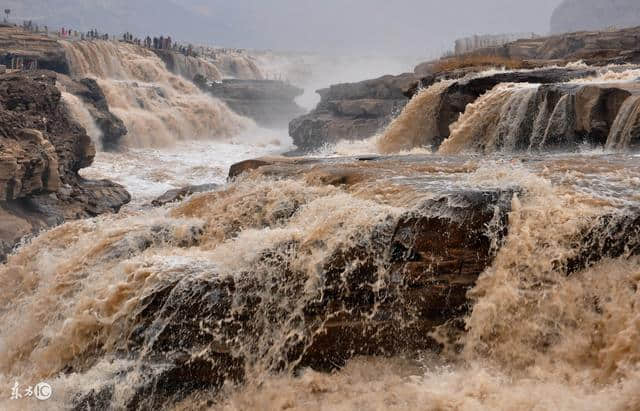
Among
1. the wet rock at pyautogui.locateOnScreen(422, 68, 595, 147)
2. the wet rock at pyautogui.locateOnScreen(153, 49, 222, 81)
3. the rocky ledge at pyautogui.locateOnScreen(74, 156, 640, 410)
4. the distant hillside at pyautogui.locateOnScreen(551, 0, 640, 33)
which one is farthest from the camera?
the distant hillside at pyautogui.locateOnScreen(551, 0, 640, 33)

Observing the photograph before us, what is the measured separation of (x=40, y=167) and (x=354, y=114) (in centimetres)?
1540

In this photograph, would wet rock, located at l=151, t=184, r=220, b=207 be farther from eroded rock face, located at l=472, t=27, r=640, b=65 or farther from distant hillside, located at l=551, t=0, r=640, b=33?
distant hillside, located at l=551, t=0, r=640, b=33

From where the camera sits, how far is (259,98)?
110 ft

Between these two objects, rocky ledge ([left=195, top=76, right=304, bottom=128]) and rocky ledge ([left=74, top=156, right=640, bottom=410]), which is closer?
rocky ledge ([left=74, top=156, right=640, bottom=410])

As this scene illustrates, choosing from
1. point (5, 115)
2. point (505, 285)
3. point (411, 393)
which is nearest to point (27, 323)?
point (411, 393)

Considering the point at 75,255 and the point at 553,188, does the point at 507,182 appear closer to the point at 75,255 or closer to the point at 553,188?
the point at 553,188

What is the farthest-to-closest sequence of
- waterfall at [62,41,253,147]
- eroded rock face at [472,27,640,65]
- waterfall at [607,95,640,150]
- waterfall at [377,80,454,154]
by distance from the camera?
waterfall at [62,41,253,147] < eroded rock face at [472,27,640,65] < waterfall at [377,80,454,154] < waterfall at [607,95,640,150]

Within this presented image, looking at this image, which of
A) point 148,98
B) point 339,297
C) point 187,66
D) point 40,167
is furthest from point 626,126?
point 187,66

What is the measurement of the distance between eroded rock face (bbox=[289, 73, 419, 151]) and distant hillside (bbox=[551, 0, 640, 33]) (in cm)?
6250

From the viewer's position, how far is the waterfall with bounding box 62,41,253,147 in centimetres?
2311

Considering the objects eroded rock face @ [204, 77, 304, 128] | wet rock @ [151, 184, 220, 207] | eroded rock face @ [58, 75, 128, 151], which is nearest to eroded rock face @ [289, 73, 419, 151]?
eroded rock face @ [204, 77, 304, 128]

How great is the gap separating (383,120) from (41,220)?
15.0 meters

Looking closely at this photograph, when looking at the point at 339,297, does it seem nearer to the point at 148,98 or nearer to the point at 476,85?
the point at 476,85

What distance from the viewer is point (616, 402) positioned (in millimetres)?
3264
